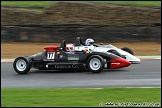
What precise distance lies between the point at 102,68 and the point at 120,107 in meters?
5.75

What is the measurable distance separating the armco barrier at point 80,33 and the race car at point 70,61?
9938 millimetres

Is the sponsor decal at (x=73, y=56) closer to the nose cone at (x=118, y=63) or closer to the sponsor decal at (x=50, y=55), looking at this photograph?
the sponsor decal at (x=50, y=55)

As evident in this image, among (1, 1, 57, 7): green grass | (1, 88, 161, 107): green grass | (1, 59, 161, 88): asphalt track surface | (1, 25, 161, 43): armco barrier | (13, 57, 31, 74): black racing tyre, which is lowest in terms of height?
(1, 88, 161, 107): green grass

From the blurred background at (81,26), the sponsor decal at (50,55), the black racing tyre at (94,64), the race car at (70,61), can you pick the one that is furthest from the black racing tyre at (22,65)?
the blurred background at (81,26)

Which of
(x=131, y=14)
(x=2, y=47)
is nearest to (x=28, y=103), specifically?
(x=2, y=47)

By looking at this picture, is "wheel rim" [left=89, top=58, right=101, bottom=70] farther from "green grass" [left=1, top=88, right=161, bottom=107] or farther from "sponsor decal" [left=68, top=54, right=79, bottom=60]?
"green grass" [left=1, top=88, right=161, bottom=107]

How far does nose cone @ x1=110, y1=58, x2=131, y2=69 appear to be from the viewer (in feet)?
44.6

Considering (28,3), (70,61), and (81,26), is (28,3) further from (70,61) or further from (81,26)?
(70,61)

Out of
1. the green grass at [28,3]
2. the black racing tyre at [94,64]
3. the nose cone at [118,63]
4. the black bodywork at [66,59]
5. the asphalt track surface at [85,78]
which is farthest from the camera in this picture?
the green grass at [28,3]

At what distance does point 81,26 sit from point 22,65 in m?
10.8

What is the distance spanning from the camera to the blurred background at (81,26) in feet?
78.6

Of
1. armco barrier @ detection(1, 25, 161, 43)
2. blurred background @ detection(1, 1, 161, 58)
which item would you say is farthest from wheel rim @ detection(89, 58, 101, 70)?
armco barrier @ detection(1, 25, 161, 43)

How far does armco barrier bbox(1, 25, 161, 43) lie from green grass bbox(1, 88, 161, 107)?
1391 centimetres

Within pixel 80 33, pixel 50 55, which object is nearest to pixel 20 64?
pixel 50 55
